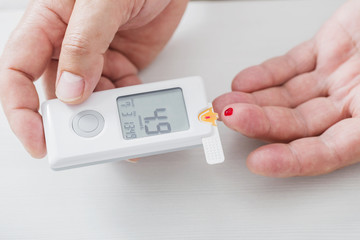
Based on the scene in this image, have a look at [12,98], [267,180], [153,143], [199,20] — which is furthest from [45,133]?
[199,20]

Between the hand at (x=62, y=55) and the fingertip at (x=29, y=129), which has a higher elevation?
the hand at (x=62, y=55)

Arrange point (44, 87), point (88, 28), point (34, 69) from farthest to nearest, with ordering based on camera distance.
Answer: point (44, 87)
point (34, 69)
point (88, 28)

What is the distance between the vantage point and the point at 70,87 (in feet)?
2.60

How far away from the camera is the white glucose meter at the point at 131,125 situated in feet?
2.62

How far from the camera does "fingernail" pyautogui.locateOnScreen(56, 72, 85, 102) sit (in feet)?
2.59

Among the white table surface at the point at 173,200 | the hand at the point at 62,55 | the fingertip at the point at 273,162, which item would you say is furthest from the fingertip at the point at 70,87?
the fingertip at the point at 273,162

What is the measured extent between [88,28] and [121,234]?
1.51ft

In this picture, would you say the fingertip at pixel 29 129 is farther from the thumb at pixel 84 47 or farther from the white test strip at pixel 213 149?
the white test strip at pixel 213 149

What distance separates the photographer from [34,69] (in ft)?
2.90

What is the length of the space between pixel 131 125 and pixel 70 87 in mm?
149

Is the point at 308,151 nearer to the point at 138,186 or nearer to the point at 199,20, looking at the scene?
the point at 138,186

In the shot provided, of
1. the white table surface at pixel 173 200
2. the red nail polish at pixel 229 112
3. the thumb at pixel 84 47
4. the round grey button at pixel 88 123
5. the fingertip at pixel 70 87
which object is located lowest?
the white table surface at pixel 173 200

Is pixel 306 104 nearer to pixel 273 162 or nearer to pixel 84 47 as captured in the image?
pixel 273 162

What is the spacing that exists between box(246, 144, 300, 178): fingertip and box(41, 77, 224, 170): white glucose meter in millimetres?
88
